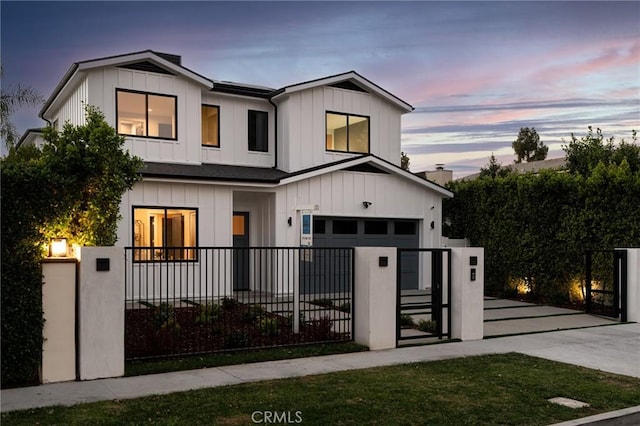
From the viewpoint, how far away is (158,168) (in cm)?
1534

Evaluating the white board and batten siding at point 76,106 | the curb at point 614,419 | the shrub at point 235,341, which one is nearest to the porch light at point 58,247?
the shrub at point 235,341

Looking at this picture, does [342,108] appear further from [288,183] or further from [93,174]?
[93,174]

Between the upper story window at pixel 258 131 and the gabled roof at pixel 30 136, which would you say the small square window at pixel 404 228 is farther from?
the gabled roof at pixel 30 136

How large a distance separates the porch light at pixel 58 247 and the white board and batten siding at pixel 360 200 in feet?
29.9

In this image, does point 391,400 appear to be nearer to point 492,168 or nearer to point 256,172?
point 256,172

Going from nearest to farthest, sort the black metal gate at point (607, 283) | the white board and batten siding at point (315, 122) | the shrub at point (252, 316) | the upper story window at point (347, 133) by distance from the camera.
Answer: the shrub at point (252, 316) → the black metal gate at point (607, 283) → the white board and batten siding at point (315, 122) → the upper story window at point (347, 133)

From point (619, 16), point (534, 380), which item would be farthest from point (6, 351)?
point (619, 16)

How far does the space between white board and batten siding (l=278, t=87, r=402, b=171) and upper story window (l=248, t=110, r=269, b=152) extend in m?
0.50

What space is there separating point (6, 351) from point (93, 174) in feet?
8.74

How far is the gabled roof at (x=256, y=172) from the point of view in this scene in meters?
15.0

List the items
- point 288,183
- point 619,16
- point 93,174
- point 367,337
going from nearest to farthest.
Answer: point 93,174 < point 367,337 < point 619,16 < point 288,183

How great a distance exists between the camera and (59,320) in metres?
7.29

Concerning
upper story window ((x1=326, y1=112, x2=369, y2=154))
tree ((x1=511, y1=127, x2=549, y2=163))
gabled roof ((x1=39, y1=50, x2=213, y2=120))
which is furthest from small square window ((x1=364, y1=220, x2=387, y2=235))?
tree ((x1=511, y1=127, x2=549, y2=163))

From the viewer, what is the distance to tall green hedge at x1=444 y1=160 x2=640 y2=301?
14.8 meters
